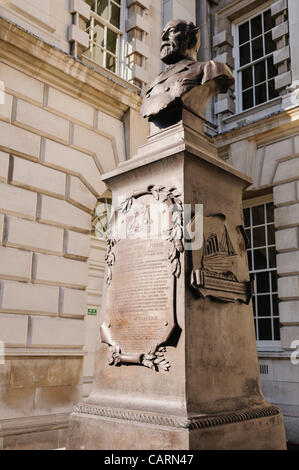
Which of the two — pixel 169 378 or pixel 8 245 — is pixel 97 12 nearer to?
pixel 8 245

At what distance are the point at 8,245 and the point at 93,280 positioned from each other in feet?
8.41

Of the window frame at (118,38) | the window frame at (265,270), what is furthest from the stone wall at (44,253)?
the window frame at (265,270)

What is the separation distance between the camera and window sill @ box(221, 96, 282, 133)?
11.4 metres

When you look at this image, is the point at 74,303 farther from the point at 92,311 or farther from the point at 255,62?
the point at 255,62

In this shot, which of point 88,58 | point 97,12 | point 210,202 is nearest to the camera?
point 210,202

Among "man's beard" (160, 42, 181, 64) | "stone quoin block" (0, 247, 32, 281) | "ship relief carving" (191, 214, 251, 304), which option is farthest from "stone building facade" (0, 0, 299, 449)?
"ship relief carving" (191, 214, 251, 304)

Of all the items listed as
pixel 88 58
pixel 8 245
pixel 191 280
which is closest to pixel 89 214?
pixel 8 245

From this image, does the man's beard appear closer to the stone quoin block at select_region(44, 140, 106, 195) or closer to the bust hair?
the bust hair

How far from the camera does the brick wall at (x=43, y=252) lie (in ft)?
24.6

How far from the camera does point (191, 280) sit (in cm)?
406

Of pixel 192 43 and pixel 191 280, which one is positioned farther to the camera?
pixel 192 43

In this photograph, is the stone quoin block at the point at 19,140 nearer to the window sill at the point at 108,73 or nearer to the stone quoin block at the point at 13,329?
the window sill at the point at 108,73

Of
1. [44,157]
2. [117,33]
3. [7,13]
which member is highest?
[117,33]

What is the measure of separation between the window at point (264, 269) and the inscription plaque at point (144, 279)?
653 cm
